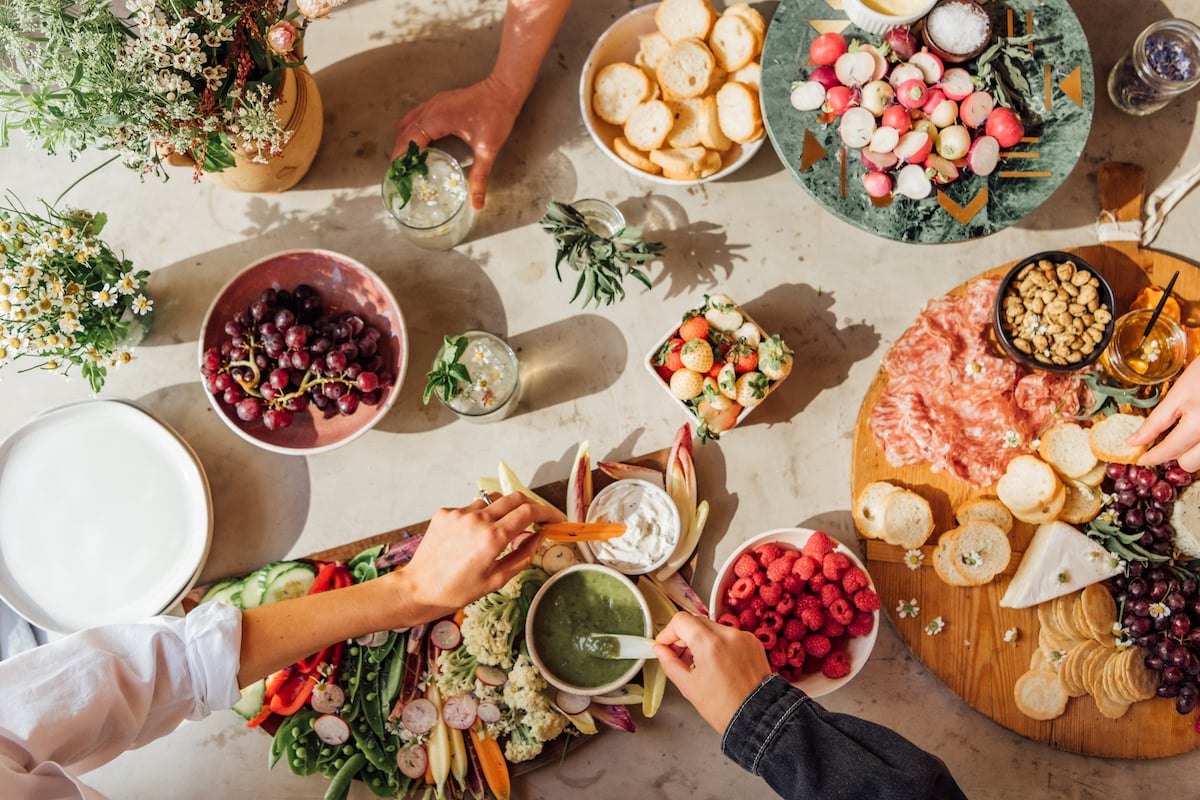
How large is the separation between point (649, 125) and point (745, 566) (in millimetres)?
845

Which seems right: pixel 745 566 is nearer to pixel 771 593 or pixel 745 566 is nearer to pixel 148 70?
pixel 771 593

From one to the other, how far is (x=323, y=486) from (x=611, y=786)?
813 millimetres

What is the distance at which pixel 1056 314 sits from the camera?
1503mm

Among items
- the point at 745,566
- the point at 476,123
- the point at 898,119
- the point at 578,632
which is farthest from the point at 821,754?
the point at 476,123

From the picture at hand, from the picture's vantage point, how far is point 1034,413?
1.58 metres

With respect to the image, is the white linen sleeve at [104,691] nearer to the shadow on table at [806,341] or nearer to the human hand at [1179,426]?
the shadow on table at [806,341]

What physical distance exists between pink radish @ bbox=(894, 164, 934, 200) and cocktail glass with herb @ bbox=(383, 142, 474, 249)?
81 cm

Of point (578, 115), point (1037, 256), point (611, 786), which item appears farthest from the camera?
point (578, 115)

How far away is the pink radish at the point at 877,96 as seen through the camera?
1515 mm

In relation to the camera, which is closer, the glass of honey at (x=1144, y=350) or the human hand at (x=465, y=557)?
the human hand at (x=465, y=557)

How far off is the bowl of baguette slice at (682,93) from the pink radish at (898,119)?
0.74ft

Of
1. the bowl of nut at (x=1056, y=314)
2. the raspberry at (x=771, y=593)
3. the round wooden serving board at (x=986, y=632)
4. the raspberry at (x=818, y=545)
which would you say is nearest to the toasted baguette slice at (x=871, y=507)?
the round wooden serving board at (x=986, y=632)

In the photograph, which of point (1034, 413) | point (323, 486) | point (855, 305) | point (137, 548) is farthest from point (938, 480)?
point (137, 548)

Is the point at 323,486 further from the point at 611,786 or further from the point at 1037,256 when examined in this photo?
the point at 1037,256
